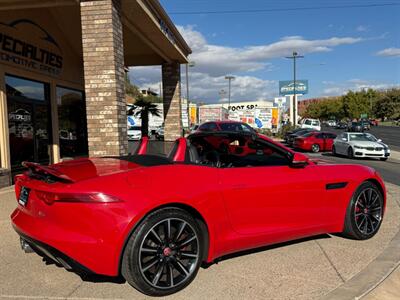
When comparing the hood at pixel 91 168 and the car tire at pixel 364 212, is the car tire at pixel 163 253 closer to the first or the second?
the hood at pixel 91 168

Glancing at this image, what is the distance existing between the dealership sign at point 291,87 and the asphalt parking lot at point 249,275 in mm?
62211

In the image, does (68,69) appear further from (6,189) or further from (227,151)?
(227,151)

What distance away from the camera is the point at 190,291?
3.60m

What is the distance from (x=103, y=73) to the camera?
7395mm

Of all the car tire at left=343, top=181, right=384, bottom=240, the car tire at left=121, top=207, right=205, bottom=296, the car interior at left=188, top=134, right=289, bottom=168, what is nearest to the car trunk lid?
the car tire at left=121, top=207, right=205, bottom=296

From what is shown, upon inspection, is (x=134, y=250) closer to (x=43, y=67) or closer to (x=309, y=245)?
(x=309, y=245)

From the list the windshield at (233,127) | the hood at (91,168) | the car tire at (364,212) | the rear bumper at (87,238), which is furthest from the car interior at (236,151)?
the windshield at (233,127)

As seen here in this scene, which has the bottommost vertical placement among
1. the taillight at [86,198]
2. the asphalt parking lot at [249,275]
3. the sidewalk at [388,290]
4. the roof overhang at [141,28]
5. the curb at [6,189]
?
the sidewalk at [388,290]

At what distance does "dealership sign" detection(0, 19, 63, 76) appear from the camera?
9.18 m

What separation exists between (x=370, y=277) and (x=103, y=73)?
A: 5599 mm

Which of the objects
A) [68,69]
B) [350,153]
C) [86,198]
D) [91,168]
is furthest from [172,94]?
[86,198]

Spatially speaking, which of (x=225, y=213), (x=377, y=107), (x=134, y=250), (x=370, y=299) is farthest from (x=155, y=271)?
(x=377, y=107)

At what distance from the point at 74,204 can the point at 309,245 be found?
2912mm

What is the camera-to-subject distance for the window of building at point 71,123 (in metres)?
12.4
